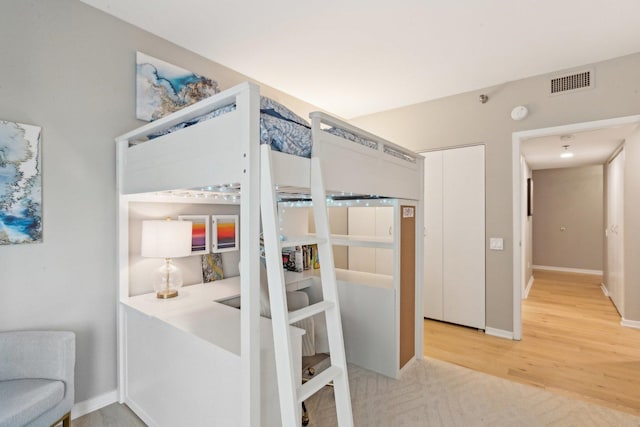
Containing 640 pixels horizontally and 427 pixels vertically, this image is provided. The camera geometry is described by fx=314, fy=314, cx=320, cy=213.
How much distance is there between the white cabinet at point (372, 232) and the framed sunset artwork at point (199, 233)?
2013 mm

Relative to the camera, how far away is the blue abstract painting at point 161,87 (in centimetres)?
226

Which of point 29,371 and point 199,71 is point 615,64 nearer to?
point 199,71

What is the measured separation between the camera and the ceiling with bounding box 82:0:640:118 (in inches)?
81.9

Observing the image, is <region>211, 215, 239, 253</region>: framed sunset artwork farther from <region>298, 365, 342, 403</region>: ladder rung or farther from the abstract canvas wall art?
<region>298, 365, 342, 403</region>: ladder rung

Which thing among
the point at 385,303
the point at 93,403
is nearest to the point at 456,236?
the point at 385,303

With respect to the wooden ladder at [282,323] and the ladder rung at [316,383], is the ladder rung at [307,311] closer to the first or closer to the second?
the wooden ladder at [282,323]

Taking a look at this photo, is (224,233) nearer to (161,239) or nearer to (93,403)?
(161,239)

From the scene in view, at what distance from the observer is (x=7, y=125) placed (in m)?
1.73

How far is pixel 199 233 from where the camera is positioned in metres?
2.60

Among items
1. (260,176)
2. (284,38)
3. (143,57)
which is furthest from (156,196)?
(284,38)

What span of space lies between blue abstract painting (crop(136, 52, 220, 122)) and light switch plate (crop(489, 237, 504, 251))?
10.5ft

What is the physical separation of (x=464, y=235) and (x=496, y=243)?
0.33 metres

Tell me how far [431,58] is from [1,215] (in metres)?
3.22

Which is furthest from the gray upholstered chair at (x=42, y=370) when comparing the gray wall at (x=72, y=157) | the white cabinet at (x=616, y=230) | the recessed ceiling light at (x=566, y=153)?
the recessed ceiling light at (x=566, y=153)
